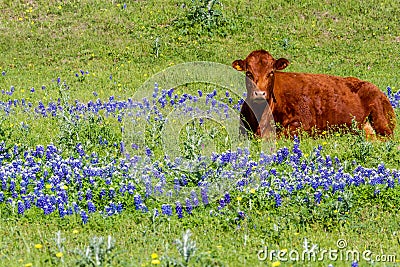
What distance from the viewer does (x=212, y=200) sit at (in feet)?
27.4

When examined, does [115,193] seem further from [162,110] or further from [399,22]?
[399,22]

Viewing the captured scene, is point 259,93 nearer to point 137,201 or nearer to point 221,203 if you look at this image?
point 221,203

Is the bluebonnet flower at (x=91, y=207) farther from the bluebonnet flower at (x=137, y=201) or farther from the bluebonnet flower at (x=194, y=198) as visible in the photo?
the bluebonnet flower at (x=194, y=198)

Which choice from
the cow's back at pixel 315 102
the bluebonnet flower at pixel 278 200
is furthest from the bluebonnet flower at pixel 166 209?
the cow's back at pixel 315 102

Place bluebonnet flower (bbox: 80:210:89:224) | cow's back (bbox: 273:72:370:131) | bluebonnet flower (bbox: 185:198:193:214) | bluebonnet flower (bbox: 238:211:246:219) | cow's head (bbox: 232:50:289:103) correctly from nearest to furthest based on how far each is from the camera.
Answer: bluebonnet flower (bbox: 80:210:89:224)
bluebonnet flower (bbox: 238:211:246:219)
bluebonnet flower (bbox: 185:198:193:214)
cow's head (bbox: 232:50:289:103)
cow's back (bbox: 273:72:370:131)

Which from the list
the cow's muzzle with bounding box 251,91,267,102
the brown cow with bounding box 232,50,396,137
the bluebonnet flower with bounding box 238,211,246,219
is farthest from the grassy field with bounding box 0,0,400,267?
the cow's muzzle with bounding box 251,91,267,102

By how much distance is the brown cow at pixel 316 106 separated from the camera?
11820 mm

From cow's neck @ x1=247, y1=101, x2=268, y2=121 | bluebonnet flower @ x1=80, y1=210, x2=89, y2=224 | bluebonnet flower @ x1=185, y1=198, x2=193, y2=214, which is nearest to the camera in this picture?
bluebonnet flower @ x1=80, y1=210, x2=89, y2=224

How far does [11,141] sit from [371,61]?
38.4ft

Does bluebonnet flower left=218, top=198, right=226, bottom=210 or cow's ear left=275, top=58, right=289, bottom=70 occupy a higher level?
cow's ear left=275, top=58, right=289, bottom=70

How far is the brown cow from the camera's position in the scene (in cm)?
1182

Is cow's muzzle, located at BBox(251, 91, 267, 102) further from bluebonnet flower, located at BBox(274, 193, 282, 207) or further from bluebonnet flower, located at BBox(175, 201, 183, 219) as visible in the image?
bluebonnet flower, located at BBox(175, 201, 183, 219)

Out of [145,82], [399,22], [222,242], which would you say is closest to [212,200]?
[222,242]

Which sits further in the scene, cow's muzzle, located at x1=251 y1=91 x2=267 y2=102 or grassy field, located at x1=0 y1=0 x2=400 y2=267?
cow's muzzle, located at x1=251 y1=91 x2=267 y2=102
